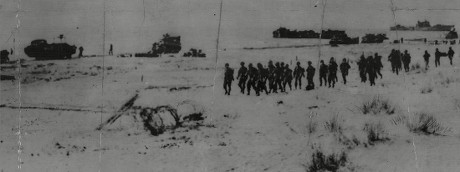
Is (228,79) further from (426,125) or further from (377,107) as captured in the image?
(426,125)

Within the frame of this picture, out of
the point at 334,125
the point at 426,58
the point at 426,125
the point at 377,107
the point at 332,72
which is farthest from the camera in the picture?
the point at 426,58

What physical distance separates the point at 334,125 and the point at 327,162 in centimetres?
53

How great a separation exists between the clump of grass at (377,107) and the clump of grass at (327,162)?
0.69 m

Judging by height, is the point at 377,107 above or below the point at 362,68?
below

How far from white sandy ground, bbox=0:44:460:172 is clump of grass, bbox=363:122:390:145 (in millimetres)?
63

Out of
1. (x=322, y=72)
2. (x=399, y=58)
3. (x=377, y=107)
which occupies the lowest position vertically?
(x=377, y=107)

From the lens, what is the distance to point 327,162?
17.6 ft

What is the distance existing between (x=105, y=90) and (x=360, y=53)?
3558 mm

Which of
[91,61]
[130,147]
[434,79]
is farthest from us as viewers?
[434,79]

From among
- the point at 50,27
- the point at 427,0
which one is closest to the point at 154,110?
the point at 50,27

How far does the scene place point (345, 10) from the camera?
6.10 m

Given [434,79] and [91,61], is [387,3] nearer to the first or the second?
[434,79]

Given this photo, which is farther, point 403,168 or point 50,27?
point 50,27

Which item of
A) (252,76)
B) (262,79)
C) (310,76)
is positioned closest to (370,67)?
(310,76)
